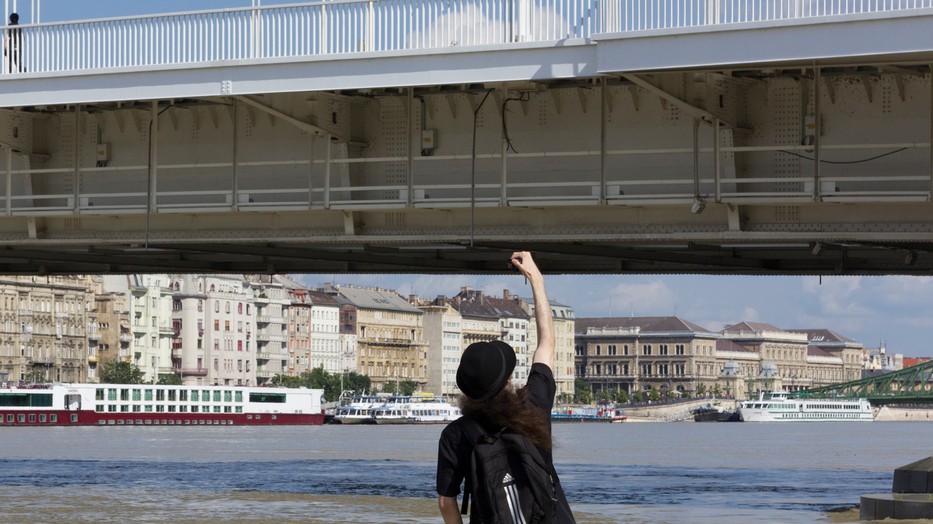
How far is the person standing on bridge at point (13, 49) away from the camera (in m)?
27.7

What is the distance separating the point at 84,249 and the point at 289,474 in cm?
2071

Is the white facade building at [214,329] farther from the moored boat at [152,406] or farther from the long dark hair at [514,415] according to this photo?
the long dark hair at [514,415]

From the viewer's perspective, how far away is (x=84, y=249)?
30.9 metres

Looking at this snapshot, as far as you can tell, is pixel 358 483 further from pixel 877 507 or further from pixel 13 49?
pixel 877 507

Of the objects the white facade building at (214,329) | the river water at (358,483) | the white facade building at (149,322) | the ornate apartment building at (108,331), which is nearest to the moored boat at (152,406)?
the river water at (358,483)

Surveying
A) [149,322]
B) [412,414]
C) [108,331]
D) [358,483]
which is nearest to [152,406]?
[412,414]

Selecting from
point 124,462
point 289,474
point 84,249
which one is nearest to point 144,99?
point 84,249

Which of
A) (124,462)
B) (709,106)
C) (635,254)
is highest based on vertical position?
(709,106)

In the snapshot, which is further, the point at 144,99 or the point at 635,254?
the point at 635,254

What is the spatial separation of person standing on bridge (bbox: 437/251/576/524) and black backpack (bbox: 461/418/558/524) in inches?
0.4

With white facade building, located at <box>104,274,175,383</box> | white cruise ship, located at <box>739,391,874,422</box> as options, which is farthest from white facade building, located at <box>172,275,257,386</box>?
white cruise ship, located at <box>739,391,874,422</box>

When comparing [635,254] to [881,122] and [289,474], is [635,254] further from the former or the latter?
[289,474]

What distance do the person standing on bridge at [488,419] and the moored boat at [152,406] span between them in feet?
363

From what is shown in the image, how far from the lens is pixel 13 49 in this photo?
28.1 m
